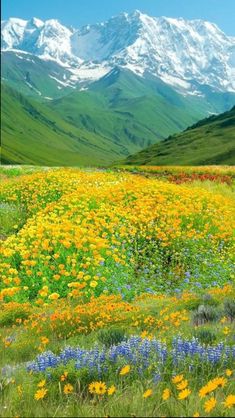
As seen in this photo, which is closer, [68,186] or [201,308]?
→ [201,308]

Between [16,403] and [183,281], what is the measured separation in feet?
25.5

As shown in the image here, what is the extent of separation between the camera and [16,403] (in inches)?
181

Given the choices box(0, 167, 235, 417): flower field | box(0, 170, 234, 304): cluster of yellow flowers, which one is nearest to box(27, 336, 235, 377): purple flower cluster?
box(0, 167, 235, 417): flower field

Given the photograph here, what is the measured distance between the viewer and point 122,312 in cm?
741

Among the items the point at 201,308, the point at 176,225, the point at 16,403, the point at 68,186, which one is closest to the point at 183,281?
the point at 176,225

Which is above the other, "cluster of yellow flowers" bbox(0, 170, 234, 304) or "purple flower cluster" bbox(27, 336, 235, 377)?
"purple flower cluster" bbox(27, 336, 235, 377)

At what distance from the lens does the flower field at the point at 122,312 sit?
443cm

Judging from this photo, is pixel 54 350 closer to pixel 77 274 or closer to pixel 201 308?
pixel 201 308

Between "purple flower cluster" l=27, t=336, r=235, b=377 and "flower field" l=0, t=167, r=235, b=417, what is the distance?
0.01 metres

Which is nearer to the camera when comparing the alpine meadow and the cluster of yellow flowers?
the alpine meadow

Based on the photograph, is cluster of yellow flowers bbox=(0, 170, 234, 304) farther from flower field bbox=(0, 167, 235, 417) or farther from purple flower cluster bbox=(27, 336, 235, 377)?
purple flower cluster bbox=(27, 336, 235, 377)

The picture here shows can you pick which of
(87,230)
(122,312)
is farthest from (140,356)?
(87,230)

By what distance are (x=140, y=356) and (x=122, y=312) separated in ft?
7.54

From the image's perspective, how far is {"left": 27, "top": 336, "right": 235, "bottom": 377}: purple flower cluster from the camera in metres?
4.98
